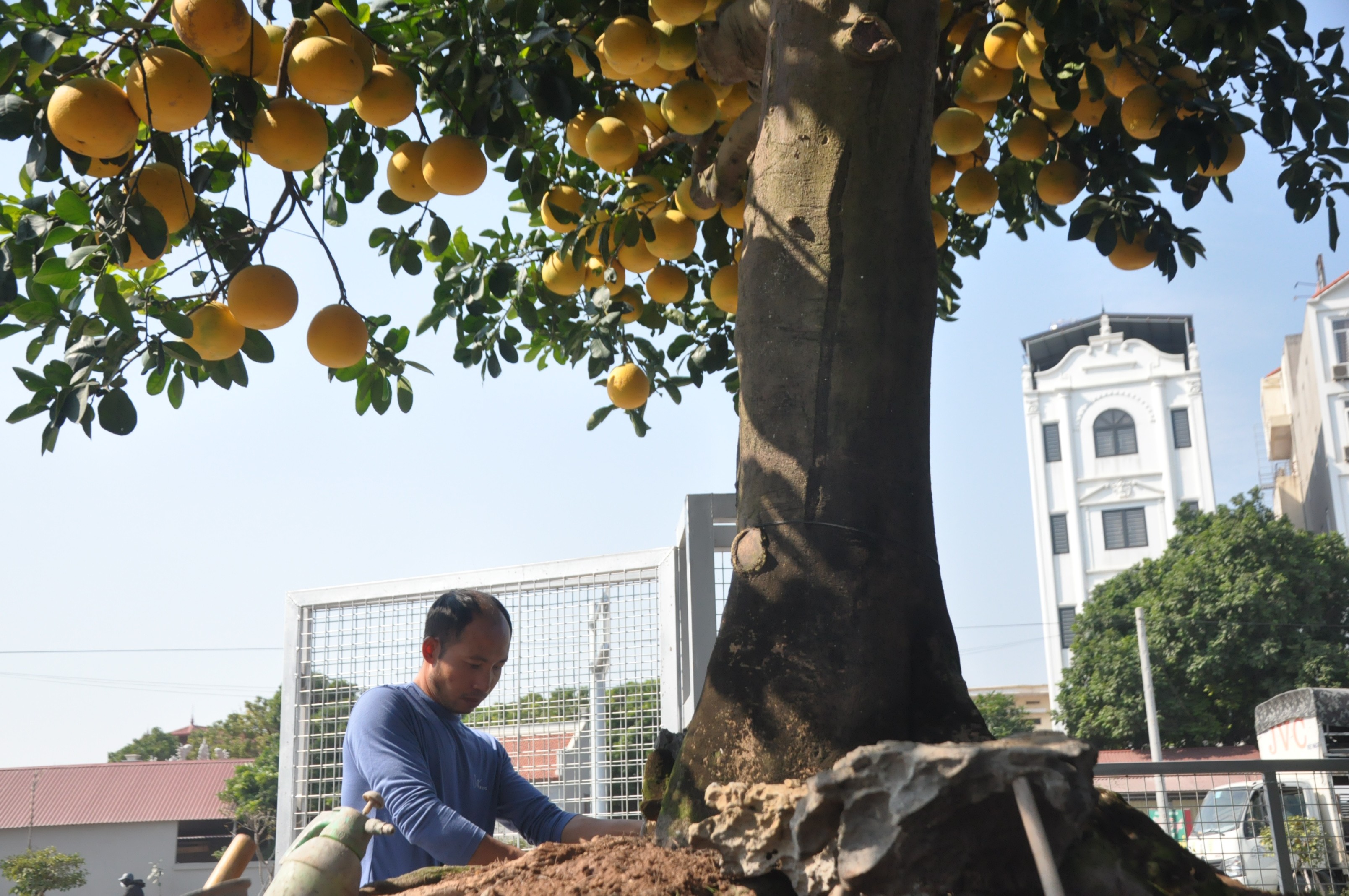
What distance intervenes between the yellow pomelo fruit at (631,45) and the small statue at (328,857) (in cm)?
163

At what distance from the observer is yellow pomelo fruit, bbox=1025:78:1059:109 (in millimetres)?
2578

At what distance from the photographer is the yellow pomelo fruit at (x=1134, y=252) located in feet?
9.60

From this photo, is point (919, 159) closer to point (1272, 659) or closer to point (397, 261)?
Result: point (397, 261)

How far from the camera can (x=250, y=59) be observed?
195 cm

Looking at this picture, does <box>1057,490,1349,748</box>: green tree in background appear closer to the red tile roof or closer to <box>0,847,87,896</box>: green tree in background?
the red tile roof

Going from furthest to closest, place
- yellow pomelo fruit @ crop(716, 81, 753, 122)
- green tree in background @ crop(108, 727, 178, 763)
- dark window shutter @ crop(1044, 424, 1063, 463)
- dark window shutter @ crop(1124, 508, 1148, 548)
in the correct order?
1. green tree in background @ crop(108, 727, 178, 763)
2. dark window shutter @ crop(1044, 424, 1063, 463)
3. dark window shutter @ crop(1124, 508, 1148, 548)
4. yellow pomelo fruit @ crop(716, 81, 753, 122)

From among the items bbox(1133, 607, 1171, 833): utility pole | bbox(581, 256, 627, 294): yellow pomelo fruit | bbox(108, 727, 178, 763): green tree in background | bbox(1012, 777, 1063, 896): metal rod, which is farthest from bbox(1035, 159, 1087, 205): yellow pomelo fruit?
bbox(108, 727, 178, 763): green tree in background

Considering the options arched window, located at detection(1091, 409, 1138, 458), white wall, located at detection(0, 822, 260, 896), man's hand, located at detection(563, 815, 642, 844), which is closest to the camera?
man's hand, located at detection(563, 815, 642, 844)

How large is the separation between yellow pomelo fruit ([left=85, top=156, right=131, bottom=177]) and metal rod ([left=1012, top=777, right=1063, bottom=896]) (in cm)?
189

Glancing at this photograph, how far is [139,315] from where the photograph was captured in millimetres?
2197

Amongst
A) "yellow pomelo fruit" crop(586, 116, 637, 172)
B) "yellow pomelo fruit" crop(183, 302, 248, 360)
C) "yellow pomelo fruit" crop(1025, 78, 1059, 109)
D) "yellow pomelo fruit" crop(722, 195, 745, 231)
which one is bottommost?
"yellow pomelo fruit" crop(183, 302, 248, 360)

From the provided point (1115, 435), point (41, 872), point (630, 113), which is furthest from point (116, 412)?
point (1115, 435)

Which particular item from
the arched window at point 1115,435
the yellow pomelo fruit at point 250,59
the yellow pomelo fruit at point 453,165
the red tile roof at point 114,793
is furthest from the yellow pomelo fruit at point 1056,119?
the red tile roof at point 114,793

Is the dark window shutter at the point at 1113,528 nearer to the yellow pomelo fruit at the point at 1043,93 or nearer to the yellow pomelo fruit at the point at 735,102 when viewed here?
the yellow pomelo fruit at the point at 1043,93
